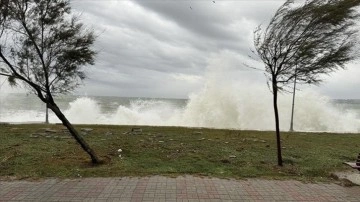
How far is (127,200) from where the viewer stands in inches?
253

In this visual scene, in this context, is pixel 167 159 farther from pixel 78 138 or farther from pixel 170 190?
pixel 170 190

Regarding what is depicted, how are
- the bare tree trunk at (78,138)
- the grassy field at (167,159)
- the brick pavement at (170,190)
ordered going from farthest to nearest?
the bare tree trunk at (78,138)
the grassy field at (167,159)
the brick pavement at (170,190)

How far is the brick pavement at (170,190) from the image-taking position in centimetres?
661

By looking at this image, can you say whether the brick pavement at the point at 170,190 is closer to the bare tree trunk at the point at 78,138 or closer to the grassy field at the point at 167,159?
the grassy field at the point at 167,159

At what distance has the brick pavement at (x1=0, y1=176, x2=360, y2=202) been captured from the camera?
21.7 feet

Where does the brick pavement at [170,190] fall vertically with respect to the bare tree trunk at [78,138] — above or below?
below

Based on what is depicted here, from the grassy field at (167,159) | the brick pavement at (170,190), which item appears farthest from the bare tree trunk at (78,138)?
the brick pavement at (170,190)

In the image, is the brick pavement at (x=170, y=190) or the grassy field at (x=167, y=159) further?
the grassy field at (x=167, y=159)

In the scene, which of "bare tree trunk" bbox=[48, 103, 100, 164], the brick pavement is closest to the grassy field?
"bare tree trunk" bbox=[48, 103, 100, 164]

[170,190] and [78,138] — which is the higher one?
[78,138]

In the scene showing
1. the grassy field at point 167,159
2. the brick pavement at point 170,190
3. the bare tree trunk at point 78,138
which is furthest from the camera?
the bare tree trunk at point 78,138

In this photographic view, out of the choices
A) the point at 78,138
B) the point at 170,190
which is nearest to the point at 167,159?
the point at 78,138

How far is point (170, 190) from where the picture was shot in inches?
277

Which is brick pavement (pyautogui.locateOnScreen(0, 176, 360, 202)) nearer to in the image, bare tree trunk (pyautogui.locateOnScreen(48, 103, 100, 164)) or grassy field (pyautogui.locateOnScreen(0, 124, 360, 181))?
grassy field (pyautogui.locateOnScreen(0, 124, 360, 181))
